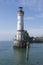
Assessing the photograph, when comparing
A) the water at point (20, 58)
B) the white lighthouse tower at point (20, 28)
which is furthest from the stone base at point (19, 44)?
the water at point (20, 58)

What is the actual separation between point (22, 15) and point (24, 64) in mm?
38151

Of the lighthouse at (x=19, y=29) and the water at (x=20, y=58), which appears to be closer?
the water at (x=20, y=58)

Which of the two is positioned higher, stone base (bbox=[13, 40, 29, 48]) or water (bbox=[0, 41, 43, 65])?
stone base (bbox=[13, 40, 29, 48])

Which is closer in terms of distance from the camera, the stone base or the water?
the water

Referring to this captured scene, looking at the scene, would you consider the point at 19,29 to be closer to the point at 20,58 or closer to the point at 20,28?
the point at 20,28

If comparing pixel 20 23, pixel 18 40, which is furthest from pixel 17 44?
pixel 20 23

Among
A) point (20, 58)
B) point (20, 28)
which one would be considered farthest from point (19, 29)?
point (20, 58)

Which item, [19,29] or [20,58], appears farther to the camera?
[19,29]

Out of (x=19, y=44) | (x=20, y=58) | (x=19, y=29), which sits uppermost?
A: (x=19, y=29)

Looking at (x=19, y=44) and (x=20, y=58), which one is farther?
(x=19, y=44)

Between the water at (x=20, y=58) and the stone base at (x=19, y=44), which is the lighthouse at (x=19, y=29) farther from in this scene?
the water at (x=20, y=58)

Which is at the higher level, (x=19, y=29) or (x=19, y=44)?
(x=19, y=29)

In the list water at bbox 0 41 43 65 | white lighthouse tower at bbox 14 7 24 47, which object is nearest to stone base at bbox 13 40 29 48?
white lighthouse tower at bbox 14 7 24 47

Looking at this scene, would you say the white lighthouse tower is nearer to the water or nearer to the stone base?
the stone base
